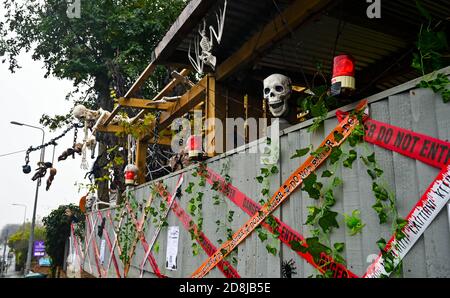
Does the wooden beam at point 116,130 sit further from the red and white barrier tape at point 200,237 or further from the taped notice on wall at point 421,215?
the taped notice on wall at point 421,215

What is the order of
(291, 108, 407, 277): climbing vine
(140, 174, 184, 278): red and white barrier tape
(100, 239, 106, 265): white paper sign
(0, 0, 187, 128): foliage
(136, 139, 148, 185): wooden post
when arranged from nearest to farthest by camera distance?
(291, 108, 407, 277): climbing vine, (140, 174, 184, 278): red and white barrier tape, (136, 139, 148, 185): wooden post, (100, 239, 106, 265): white paper sign, (0, 0, 187, 128): foliage

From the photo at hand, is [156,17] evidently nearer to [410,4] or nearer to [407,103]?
[410,4]

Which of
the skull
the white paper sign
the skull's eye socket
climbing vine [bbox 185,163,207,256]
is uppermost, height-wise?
the skull

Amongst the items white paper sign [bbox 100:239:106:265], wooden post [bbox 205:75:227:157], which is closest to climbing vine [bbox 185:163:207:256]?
wooden post [bbox 205:75:227:157]

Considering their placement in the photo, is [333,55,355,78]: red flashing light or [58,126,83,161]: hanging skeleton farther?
[58,126,83,161]: hanging skeleton

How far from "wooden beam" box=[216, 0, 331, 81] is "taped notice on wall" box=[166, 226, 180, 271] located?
2.35 metres

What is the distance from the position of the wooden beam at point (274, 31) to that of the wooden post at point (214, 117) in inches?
8.8

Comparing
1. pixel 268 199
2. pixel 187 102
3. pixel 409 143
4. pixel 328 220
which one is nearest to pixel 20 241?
pixel 187 102

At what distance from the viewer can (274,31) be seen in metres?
4.01

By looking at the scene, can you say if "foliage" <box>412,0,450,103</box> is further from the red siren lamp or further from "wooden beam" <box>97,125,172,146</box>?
"wooden beam" <box>97,125,172,146</box>

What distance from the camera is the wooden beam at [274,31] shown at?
138 inches

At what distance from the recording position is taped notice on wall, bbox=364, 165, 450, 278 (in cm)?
200
